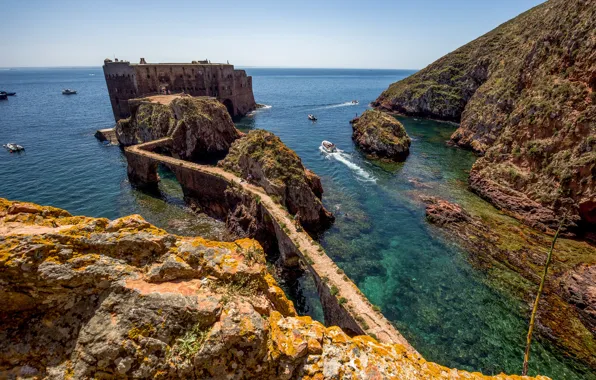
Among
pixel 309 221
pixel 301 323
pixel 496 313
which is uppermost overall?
pixel 301 323

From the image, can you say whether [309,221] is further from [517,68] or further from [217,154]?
[517,68]

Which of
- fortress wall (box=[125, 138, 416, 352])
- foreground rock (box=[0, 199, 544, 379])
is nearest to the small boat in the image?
fortress wall (box=[125, 138, 416, 352])

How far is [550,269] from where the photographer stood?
23344mm

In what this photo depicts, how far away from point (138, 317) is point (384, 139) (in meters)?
52.4

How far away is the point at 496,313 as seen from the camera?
66.6ft

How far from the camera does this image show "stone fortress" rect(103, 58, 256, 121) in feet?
212

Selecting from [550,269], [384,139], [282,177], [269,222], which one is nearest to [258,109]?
[384,139]

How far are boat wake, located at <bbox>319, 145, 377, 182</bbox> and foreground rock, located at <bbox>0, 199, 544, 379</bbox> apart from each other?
37.0 meters

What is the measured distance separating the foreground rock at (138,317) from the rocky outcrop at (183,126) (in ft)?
143

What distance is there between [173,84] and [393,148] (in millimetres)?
57536

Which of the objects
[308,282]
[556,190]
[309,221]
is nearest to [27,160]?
[309,221]

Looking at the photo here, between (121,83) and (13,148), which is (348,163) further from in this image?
(13,148)

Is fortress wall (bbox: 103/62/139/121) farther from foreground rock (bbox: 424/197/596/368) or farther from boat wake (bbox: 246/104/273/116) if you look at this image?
foreground rock (bbox: 424/197/596/368)

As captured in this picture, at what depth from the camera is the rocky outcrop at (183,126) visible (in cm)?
4844
